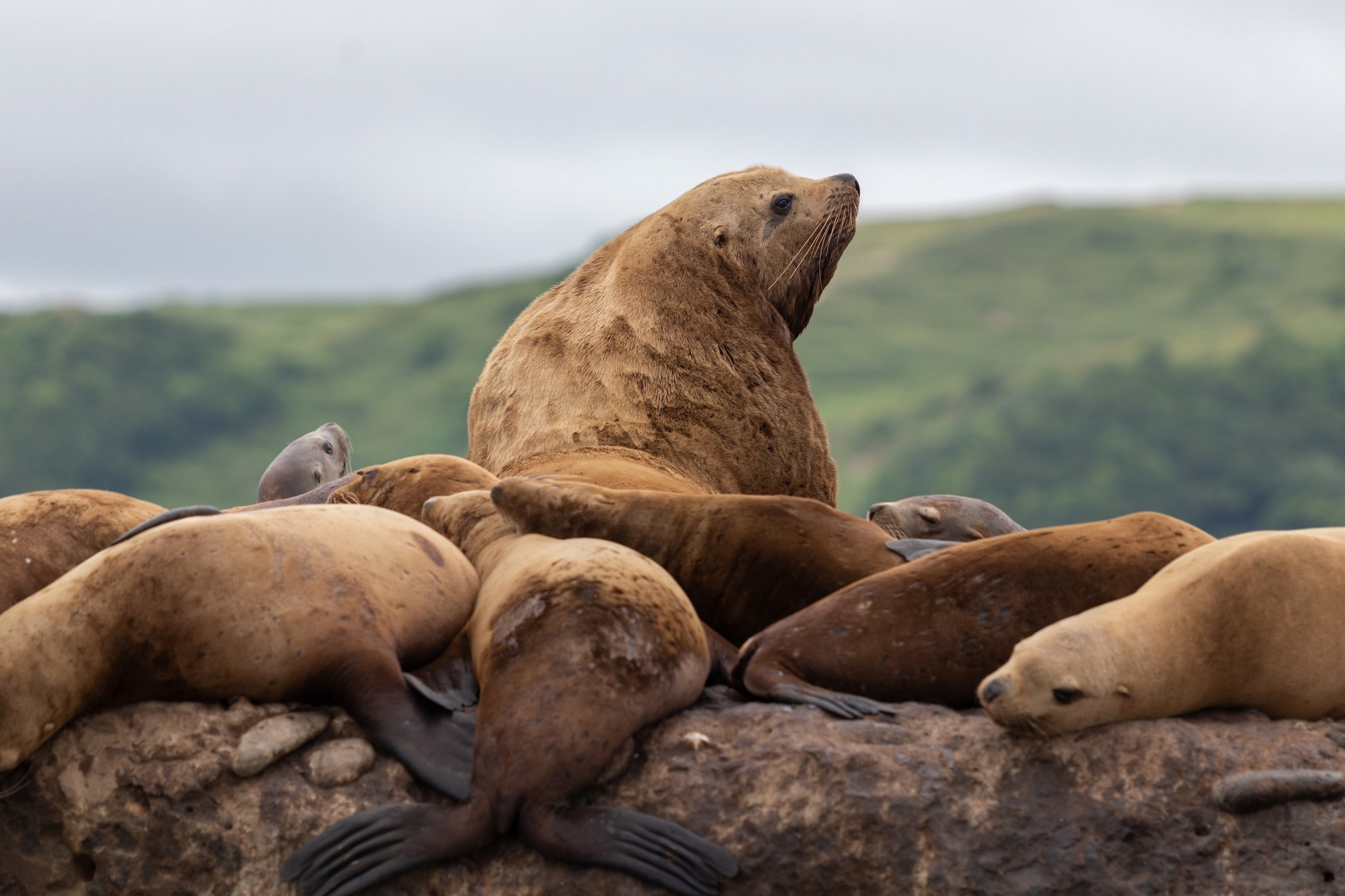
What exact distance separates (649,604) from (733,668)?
1.64ft

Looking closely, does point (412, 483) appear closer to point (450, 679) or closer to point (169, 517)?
point (169, 517)

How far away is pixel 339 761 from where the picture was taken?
4.83m

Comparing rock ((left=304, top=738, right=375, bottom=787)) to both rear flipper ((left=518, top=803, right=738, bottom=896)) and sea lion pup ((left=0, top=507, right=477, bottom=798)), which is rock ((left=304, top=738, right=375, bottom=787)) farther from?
rear flipper ((left=518, top=803, right=738, bottom=896))

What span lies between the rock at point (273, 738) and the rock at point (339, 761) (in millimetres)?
60

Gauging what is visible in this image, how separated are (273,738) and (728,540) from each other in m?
1.74

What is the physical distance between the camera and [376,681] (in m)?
4.94

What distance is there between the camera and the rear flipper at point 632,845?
448cm

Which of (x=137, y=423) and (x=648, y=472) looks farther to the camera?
(x=137, y=423)

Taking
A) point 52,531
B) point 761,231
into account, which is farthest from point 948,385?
point 52,531

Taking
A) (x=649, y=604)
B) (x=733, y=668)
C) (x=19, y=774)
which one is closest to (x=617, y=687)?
(x=649, y=604)

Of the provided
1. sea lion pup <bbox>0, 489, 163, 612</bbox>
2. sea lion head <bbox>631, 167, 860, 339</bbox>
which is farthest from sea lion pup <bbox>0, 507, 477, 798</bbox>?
sea lion head <bbox>631, 167, 860, 339</bbox>

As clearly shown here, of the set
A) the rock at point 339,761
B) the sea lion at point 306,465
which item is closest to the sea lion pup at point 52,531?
the rock at point 339,761

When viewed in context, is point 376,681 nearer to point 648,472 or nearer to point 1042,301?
point 648,472

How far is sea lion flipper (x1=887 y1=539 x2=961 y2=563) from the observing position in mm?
5762
